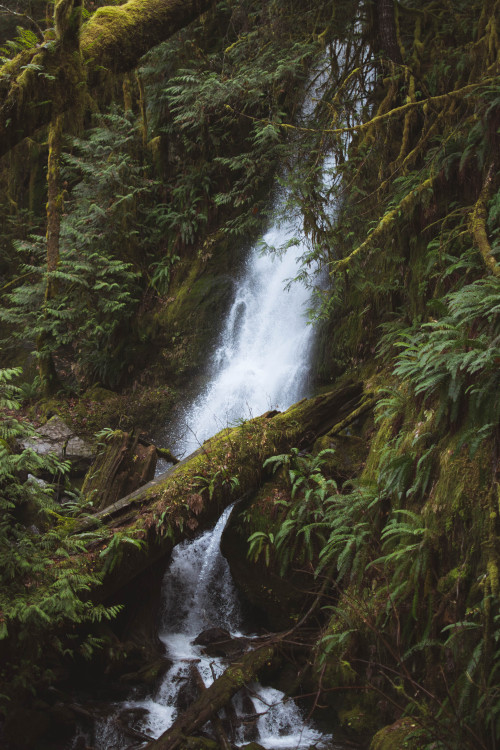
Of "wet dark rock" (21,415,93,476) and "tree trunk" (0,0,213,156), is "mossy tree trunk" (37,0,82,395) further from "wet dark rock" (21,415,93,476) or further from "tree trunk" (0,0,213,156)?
"tree trunk" (0,0,213,156)

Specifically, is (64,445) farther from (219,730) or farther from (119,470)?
(219,730)

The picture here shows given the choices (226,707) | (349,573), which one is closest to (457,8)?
(349,573)

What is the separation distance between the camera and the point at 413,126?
776 cm

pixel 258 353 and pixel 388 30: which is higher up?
pixel 388 30

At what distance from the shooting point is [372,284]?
8117 millimetres

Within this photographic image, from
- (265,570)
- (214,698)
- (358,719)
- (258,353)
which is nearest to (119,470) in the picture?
(265,570)

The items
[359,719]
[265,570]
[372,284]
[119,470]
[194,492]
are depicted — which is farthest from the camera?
[372,284]

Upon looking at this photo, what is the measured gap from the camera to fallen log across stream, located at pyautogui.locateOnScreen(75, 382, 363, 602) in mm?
5707

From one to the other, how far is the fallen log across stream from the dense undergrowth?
42cm

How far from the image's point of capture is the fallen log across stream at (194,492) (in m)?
5.71

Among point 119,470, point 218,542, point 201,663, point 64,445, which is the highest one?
point 64,445

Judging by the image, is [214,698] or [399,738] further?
[214,698]

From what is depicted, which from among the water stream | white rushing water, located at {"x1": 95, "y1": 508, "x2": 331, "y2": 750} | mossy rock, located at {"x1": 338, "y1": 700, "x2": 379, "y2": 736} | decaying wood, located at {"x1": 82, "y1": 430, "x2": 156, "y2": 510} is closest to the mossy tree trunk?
the water stream

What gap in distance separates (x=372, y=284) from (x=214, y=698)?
5.98 meters
